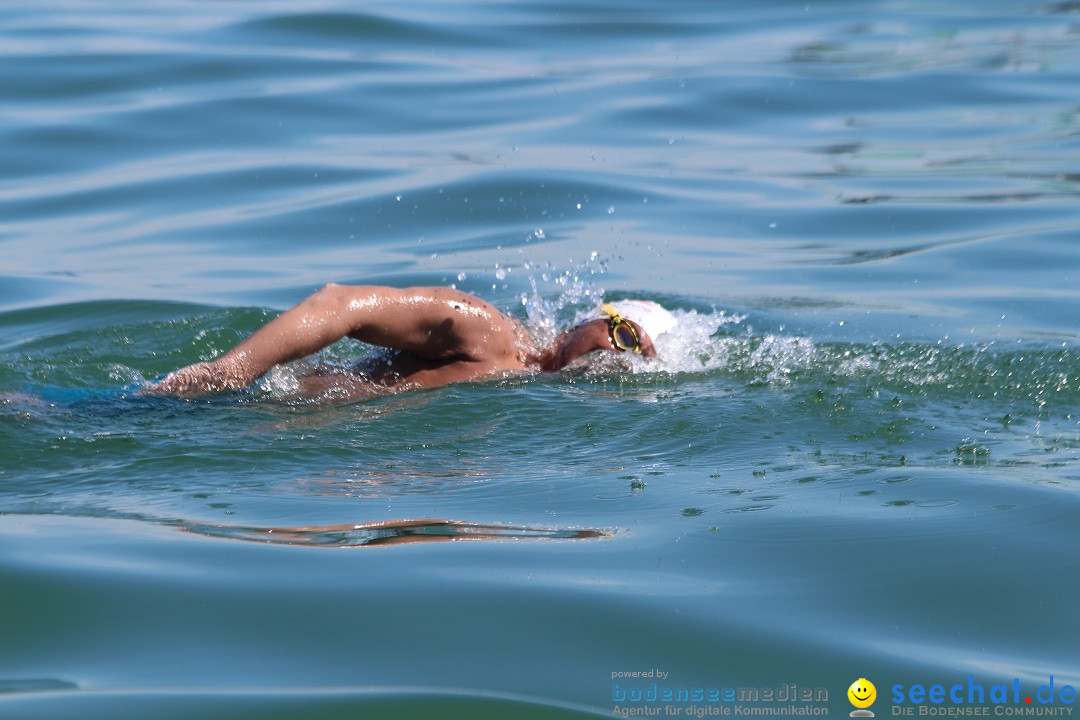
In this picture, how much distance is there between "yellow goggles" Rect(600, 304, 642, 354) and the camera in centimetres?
745

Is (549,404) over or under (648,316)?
under

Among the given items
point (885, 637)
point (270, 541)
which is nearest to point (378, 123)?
point (270, 541)

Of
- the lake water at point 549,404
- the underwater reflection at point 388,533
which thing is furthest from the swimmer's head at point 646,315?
the underwater reflection at point 388,533

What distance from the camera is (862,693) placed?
4.01m

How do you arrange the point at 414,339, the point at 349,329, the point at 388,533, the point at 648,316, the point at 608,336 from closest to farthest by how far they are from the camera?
the point at 388,533 → the point at 349,329 → the point at 414,339 → the point at 608,336 → the point at 648,316

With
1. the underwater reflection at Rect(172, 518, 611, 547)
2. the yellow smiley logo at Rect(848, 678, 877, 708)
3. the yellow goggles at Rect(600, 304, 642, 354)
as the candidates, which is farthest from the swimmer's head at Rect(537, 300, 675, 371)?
the yellow smiley logo at Rect(848, 678, 877, 708)

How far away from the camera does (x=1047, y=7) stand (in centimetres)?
2225

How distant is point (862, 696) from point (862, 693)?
0.01 m

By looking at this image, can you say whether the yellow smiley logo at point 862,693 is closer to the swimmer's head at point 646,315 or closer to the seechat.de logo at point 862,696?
the seechat.de logo at point 862,696

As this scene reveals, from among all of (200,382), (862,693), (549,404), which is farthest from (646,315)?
(862,693)

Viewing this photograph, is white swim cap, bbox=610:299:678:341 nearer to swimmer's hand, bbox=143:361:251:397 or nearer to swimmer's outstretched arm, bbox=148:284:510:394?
swimmer's outstretched arm, bbox=148:284:510:394

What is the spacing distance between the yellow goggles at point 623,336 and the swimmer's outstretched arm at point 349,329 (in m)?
0.76

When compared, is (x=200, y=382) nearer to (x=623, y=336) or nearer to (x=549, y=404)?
(x=549, y=404)

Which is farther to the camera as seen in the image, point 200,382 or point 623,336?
point 623,336
